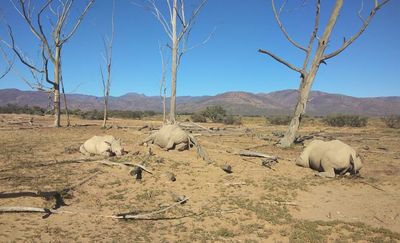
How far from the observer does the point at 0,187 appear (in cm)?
732

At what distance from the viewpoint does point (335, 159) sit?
10.1 m

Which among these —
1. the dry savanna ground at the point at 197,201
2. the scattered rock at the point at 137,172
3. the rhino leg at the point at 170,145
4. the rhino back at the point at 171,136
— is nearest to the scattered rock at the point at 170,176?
the dry savanna ground at the point at 197,201

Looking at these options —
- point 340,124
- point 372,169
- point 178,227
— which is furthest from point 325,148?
point 340,124

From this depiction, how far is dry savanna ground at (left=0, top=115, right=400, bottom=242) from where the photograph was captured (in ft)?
19.4

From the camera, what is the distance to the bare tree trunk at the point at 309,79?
14.8 m

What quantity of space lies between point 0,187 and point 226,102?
151 m

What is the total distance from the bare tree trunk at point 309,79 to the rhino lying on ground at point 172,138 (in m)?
4.74

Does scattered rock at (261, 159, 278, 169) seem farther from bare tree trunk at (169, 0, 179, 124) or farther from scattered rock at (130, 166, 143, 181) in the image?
bare tree trunk at (169, 0, 179, 124)

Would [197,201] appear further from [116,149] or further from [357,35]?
[357,35]

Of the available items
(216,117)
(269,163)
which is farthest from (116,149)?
(216,117)

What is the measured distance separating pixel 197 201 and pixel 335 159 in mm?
4621

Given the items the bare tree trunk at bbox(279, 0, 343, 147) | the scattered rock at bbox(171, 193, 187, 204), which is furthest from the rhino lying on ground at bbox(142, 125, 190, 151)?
the scattered rock at bbox(171, 193, 187, 204)

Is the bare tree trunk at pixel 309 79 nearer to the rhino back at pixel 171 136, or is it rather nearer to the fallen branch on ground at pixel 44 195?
the rhino back at pixel 171 136

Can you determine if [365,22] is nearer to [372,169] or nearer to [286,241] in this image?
[372,169]
